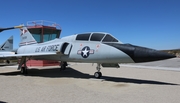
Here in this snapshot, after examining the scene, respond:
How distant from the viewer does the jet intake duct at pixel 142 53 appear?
21.3ft

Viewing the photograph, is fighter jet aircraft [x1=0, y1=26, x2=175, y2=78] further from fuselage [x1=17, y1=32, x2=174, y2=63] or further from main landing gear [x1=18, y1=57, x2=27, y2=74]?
main landing gear [x1=18, y1=57, x2=27, y2=74]

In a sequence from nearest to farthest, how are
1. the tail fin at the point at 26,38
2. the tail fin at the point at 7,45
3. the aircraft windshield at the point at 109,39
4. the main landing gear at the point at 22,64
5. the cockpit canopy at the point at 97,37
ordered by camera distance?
the aircraft windshield at the point at 109,39 < the cockpit canopy at the point at 97,37 < the main landing gear at the point at 22,64 < the tail fin at the point at 26,38 < the tail fin at the point at 7,45

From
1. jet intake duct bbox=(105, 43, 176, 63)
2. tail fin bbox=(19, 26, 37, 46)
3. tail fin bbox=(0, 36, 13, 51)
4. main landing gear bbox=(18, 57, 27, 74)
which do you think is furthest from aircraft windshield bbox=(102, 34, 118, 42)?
tail fin bbox=(0, 36, 13, 51)

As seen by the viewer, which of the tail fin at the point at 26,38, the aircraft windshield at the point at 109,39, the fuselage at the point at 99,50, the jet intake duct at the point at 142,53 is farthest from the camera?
the tail fin at the point at 26,38

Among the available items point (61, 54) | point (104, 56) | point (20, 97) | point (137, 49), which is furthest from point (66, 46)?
point (20, 97)

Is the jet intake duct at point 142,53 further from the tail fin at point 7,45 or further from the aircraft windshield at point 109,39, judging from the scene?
the tail fin at point 7,45

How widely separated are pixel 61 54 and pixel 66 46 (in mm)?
576

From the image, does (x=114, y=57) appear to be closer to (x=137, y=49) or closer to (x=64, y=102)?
(x=137, y=49)

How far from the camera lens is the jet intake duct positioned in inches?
256

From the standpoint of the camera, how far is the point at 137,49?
23.5ft

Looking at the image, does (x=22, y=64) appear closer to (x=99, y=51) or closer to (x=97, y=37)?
(x=97, y=37)

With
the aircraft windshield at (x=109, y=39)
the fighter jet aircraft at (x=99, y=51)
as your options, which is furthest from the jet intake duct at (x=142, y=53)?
the aircraft windshield at (x=109, y=39)

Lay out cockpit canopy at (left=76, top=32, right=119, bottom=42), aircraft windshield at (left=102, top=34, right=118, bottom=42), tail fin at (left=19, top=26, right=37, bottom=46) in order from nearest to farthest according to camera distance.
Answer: aircraft windshield at (left=102, top=34, right=118, bottom=42), cockpit canopy at (left=76, top=32, right=119, bottom=42), tail fin at (left=19, top=26, right=37, bottom=46)

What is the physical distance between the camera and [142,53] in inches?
272
